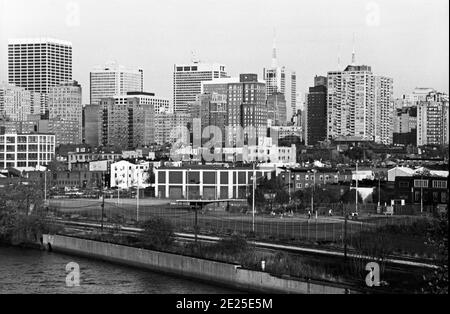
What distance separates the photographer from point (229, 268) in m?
6.71

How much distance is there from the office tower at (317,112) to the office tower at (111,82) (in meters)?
9.27

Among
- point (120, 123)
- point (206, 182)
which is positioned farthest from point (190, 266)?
point (120, 123)

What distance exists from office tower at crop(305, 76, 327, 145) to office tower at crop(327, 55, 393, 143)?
0.54 meters

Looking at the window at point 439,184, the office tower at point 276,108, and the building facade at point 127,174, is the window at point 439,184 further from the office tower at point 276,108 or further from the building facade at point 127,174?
the office tower at point 276,108

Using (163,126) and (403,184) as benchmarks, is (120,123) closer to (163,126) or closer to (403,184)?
(163,126)

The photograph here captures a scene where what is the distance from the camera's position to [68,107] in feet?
112

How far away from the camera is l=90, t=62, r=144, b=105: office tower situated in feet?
129

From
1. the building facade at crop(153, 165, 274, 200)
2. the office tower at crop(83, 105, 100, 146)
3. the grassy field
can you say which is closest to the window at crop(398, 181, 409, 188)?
the grassy field

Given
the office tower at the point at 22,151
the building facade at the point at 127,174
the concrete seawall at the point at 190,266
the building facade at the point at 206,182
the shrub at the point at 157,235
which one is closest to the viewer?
the concrete seawall at the point at 190,266

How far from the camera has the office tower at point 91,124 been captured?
3444 cm

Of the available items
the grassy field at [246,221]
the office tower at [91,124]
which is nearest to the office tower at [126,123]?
the office tower at [91,124]
